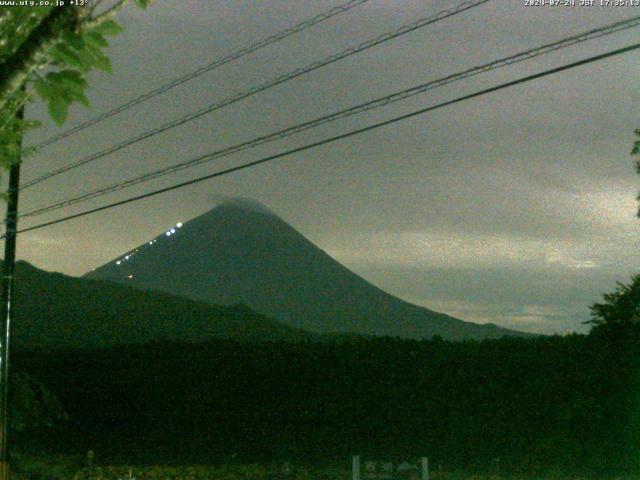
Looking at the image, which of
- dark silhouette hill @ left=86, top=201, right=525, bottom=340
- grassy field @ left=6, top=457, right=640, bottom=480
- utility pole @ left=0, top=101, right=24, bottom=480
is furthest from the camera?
dark silhouette hill @ left=86, top=201, right=525, bottom=340

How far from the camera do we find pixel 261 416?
20.6m

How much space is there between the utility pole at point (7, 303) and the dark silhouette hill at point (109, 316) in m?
34.4

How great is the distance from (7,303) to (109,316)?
4232 centimetres

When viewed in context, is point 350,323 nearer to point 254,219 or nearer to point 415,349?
point 254,219

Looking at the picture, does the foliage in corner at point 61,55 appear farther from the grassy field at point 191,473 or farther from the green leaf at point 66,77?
the grassy field at point 191,473

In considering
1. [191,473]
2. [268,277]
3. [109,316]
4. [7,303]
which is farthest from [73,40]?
[268,277]

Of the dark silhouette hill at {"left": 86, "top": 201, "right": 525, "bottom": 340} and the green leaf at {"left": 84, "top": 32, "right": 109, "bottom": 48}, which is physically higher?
the dark silhouette hill at {"left": 86, "top": 201, "right": 525, "bottom": 340}

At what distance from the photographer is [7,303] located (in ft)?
45.0

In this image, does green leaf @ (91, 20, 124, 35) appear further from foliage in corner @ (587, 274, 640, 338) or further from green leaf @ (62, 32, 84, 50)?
foliage in corner @ (587, 274, 640, 338)

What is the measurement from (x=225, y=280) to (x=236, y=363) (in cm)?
11462

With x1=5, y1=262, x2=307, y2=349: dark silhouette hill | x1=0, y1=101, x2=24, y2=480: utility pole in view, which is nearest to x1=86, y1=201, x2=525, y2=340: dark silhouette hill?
x1=5, y1=262, x2=307, y2=349: dark silhouette hill

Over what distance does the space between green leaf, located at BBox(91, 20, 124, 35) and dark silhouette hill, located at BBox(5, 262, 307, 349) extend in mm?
44566

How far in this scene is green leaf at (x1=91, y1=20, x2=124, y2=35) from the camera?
13.0ft

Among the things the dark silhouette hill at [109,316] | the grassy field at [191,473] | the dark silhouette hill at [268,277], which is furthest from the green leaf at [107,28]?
the dark silhouette hill at [268,277]
